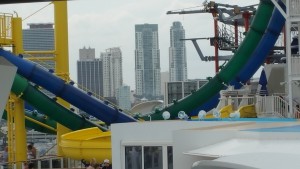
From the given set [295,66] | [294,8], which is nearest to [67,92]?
[295,66]

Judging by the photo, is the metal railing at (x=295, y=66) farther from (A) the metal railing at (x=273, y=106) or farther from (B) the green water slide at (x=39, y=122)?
(B) the green water slide at (x=39, y=122)

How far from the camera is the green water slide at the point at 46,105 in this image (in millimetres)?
25594

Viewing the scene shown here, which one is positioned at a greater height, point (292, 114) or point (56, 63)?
point (56, 63)

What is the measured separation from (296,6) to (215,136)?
10456mm

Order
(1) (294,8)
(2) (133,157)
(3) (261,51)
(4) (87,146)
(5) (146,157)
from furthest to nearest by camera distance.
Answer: (3) (261,51) → (4) (87,146) → (1) (294,8) → (2) (133,157) → (5) (146,157)

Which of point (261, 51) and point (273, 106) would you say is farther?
point (261, 51)

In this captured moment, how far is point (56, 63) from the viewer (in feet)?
91.0

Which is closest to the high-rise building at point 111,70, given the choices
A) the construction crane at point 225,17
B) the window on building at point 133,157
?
the construction crane at point 225,17

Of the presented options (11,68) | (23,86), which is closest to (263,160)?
(11,68)

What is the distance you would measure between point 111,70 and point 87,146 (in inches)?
2791

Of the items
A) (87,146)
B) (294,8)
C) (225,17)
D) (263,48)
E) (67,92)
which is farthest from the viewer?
(225,17)

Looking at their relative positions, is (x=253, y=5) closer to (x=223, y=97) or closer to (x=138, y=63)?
(x=223, y=97)

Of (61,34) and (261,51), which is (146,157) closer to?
(261,51)

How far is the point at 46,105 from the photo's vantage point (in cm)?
2630
